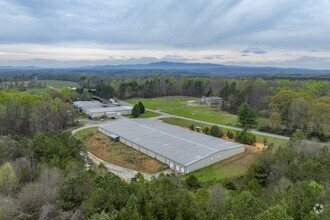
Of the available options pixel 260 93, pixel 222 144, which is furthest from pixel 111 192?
pixel 260 93

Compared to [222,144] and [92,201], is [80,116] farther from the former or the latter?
[92,201]

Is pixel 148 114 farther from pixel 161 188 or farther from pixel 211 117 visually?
pixel 161 188

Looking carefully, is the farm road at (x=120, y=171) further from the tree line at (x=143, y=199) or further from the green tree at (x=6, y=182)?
the green tree at (x=6, y=182)

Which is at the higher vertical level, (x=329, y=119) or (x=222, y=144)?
(x=329, y=119)

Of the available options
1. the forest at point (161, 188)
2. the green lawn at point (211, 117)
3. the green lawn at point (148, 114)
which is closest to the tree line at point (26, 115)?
the forest at point (161, 188)

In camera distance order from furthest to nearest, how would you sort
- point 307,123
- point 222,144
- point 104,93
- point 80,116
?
point 104,93 → point 80,116 → point 307,123 → point 222,144

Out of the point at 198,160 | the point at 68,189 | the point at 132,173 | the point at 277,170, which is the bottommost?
the point at 132,173

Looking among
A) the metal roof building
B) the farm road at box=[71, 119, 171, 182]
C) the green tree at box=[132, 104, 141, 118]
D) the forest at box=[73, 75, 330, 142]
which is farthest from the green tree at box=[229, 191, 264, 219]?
the green tree at box=[132, 104, 141, 118]
